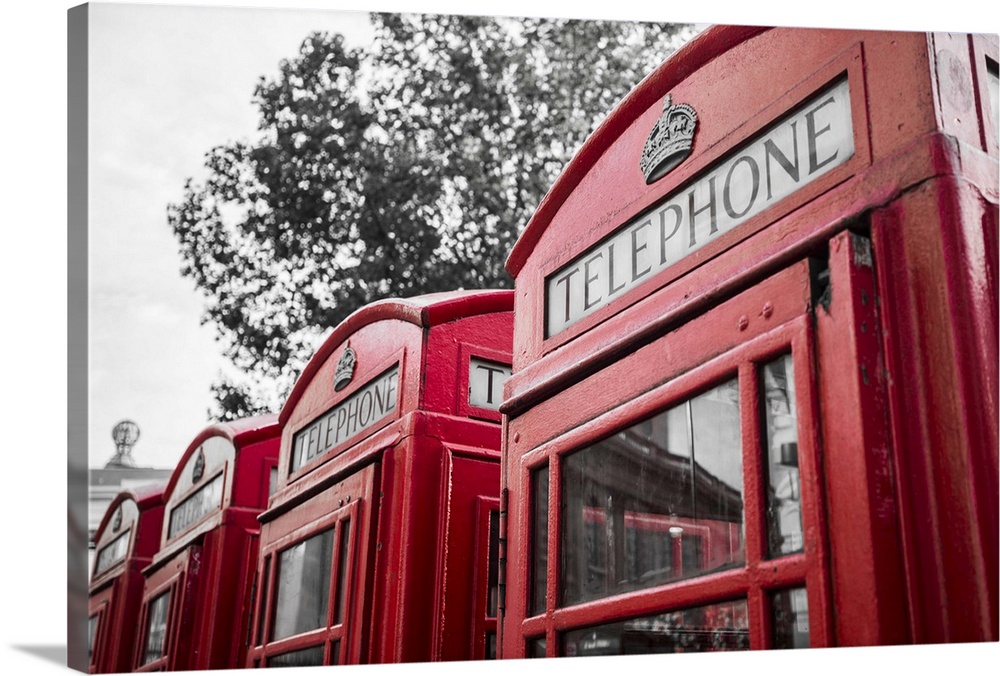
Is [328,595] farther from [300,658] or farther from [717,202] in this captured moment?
[717,202]

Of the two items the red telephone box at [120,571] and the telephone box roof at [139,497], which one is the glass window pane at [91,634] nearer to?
the red telephone box at [120,571]

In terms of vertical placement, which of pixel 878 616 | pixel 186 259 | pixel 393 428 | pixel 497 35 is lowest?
pixel 878 616

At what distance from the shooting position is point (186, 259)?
3170mm

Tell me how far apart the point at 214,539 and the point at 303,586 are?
2.15 feet

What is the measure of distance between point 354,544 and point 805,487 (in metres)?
1.44

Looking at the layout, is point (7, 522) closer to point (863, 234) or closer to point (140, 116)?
point (140, 116)

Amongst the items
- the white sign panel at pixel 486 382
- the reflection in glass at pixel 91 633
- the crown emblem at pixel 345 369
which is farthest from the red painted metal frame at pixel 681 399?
the reflection in glass at pixel 91 633

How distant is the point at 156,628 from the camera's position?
3.46 metres

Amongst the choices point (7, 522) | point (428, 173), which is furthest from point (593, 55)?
point (7, 522)

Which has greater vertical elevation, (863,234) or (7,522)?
(863,234)

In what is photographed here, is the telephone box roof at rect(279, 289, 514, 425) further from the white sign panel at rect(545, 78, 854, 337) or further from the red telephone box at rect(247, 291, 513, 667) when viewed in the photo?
the white sign panel at rect(545, 78, 854, 337)

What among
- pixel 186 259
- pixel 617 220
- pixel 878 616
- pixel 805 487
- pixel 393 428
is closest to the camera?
pixel 878 616

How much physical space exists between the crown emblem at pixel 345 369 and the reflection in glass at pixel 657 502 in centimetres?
105

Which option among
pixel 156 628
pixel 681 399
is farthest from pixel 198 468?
pixel 681 399
